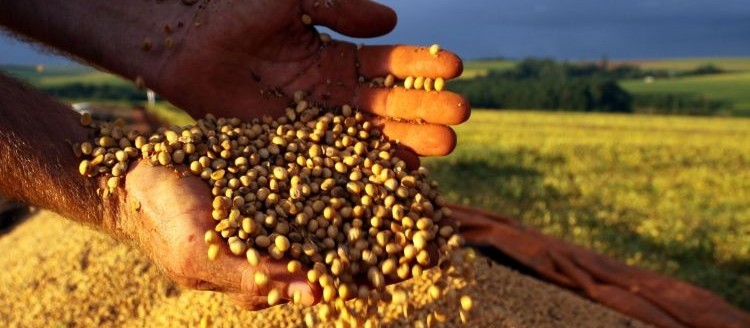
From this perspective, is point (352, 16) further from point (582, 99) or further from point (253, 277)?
point (582, 99)

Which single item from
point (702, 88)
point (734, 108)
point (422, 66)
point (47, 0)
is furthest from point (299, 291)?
point (702, 88)

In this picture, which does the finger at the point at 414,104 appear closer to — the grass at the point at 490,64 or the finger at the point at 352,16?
→ the finger at the point at 352,16

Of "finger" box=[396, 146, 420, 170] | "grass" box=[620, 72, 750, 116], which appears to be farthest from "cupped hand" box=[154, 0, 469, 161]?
"grass" box=[620, 72, 750, 116]

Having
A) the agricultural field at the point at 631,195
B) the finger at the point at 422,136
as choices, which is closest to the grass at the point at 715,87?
the agricultural field at the point at 631,195

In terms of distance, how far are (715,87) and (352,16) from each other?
5094cm

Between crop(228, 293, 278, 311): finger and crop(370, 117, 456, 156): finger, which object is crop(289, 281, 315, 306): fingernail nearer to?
crop(228, 293, 278, 311): finger

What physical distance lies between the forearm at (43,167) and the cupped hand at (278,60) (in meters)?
0.60

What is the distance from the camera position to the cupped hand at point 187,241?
181cm

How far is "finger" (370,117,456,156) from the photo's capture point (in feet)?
7.68

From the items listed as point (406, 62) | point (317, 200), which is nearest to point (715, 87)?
point (406, 62)

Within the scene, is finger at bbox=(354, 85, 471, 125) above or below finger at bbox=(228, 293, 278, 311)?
above

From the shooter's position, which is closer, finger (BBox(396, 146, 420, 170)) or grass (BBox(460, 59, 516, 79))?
finger (BBox(396, 146, 420, 170))

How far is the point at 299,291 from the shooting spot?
178cm

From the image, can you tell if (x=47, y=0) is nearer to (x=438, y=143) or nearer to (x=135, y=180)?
(x=135, y=180)
